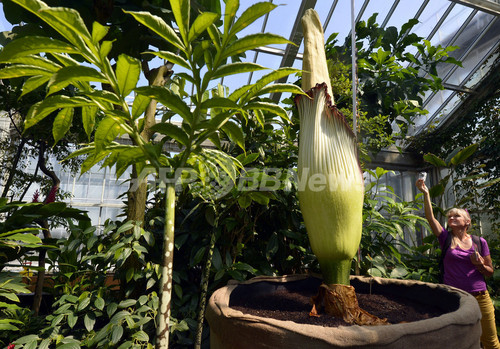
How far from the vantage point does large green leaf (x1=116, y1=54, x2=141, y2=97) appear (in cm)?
59

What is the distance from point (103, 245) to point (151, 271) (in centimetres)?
35

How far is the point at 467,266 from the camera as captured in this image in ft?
5.22

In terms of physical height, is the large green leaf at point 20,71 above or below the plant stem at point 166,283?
above

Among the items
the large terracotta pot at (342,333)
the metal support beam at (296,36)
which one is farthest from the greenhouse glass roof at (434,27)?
the large terracotta pot at (342,333)

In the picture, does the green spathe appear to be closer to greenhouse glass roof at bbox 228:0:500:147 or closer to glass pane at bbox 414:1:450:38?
greenhouse glass roof at bbox 228:0:500:147

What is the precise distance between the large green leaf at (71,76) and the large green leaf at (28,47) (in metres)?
0.04

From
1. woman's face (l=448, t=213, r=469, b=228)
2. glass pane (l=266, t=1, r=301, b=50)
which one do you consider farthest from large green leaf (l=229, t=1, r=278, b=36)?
glass pane (l=266, t=1, r=301, b=50)

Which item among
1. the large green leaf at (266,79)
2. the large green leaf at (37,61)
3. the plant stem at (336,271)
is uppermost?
the large green leaf at (266,79)

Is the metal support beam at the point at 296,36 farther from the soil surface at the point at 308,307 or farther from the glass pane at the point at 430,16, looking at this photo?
the soil surface at the point at 308,307

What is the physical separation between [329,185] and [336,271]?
231 mm

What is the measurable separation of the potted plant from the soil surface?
3 cm

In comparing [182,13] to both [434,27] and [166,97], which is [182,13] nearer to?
[166,97]

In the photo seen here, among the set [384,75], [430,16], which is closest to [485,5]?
[430,16]

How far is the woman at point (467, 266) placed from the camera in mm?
1498
